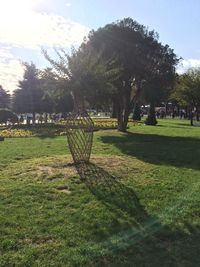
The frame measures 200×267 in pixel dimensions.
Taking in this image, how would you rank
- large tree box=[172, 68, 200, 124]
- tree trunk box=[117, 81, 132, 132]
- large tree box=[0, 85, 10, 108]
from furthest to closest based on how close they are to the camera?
large tree box=[0, 85, 10, 108]
large tree box=[172, 68, 200, 124]
tree trunk box=[117, 81, 132, 132]

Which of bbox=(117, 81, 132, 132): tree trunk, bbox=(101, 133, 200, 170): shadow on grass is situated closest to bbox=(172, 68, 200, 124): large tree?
bbox=(117, 81, 132, 132): tree trunk

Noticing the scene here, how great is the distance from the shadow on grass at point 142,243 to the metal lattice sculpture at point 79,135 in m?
3.32

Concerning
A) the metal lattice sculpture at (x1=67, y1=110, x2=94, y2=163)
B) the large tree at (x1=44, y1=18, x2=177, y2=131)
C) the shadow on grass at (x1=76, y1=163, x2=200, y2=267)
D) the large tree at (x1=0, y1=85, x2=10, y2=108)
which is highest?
the large tree at (x1=44, y1=18, x2=177, y2=131)

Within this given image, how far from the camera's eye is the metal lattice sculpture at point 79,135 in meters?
11.8

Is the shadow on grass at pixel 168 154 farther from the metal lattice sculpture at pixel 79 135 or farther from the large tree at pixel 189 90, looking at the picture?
the large tree at pixel 189 90

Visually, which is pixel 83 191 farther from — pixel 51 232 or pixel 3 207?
pixel 51 232

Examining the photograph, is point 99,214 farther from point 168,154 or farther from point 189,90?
point 189,90

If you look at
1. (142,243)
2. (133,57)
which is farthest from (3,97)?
(142,243)

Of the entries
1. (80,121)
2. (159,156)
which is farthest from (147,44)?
(80,121)

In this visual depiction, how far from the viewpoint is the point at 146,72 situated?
2730 centimetres

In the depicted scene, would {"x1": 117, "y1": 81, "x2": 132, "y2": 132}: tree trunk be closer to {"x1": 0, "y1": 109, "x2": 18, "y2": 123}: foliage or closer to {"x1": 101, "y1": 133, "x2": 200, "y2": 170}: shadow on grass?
{"x1": 101, "y1": 133, "x2": 200, "y2": 170}: shadow on grass

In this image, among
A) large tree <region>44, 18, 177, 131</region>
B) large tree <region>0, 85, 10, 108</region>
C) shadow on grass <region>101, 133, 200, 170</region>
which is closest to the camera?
shadow on grass <region>101, 133, 200, 170</region>

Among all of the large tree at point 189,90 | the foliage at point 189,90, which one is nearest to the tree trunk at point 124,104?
the large tree at point 189,90

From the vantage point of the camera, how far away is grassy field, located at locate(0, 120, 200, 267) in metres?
5.85
